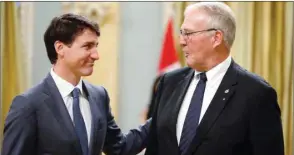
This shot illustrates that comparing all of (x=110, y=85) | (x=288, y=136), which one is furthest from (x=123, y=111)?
(x=288, y=136)

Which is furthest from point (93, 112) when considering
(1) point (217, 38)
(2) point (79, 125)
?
(1) point (217, 38)

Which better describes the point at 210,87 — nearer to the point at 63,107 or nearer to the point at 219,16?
the point at 219,16

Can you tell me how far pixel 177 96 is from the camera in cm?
204

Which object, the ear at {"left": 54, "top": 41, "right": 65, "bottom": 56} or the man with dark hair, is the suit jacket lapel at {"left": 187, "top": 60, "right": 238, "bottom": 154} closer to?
the man with dark hair

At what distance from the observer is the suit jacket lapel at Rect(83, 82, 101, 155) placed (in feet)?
6.42

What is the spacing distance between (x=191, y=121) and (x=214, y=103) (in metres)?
0.11

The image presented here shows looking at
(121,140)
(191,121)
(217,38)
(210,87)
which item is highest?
(217,38)

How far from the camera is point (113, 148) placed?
7.29 feet

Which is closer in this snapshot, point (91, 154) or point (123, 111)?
point (91, 154)

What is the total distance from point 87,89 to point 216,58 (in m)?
0.54

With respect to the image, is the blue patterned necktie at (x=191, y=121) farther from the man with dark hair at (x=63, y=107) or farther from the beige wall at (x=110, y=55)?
the beige wall at (x=110, y=55)

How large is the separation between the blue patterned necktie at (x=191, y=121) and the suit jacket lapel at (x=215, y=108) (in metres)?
0.03

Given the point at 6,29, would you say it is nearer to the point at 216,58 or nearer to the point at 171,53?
the point at 171,53

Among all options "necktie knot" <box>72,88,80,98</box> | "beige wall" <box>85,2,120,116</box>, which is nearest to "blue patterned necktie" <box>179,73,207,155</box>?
"necktie knot" <box>72,88,80,98</box>
